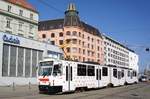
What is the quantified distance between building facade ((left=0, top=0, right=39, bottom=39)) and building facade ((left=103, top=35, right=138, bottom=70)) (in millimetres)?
58803

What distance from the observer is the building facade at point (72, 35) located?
93.8 m

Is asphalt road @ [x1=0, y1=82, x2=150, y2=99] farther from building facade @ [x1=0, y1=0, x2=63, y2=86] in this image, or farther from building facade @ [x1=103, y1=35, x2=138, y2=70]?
building facade @ [x1=103, y1=35, x2=138, y2=70]

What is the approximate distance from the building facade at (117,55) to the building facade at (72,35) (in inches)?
640

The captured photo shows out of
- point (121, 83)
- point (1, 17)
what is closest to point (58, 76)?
point (121, 83)

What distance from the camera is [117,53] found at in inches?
5541

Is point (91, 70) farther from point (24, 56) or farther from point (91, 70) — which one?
point (24, 56)

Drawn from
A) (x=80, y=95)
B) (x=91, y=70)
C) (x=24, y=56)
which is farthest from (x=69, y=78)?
(x=24, y=56)

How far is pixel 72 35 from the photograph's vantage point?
9431 centimetres

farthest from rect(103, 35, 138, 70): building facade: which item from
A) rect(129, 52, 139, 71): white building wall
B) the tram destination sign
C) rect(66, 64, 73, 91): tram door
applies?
rect(66, 64, 73, 91): tram door

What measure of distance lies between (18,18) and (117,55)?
277ft

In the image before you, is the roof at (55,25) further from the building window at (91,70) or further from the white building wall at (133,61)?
the white building wall at (133,61)

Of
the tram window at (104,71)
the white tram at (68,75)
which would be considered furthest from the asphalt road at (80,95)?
the tram window at (104,71)

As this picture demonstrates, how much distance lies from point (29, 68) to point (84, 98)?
25.3 m

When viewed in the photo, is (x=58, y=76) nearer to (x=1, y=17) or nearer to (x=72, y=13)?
(x=1, y=17)
